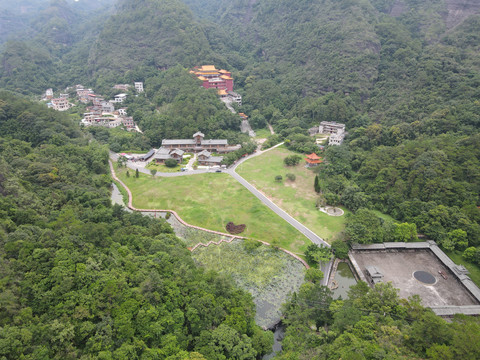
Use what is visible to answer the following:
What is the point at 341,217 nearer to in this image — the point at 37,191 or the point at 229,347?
the point at 229,347

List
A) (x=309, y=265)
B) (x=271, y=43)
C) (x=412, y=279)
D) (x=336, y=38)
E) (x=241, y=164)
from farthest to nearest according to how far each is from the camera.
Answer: (x=271, y=43) < (x=336, y=38) < (x=241, y=164) < (x=309, y=265) < (x=412, y=279)

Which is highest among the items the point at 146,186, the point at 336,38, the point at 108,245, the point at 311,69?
the point at 336,38

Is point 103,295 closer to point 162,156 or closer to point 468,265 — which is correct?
point 468,265

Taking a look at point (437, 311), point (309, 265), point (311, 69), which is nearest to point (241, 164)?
point (309, 265)

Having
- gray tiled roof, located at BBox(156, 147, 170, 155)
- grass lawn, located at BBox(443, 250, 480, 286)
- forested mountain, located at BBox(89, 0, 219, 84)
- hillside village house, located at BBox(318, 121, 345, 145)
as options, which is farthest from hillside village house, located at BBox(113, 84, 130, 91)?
grass lawn, located at BBox(443, 250, 480, 286)

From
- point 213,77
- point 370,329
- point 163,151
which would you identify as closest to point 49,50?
point 213,77

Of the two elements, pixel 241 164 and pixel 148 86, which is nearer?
pixel 241 164

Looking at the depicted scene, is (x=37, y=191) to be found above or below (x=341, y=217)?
above
